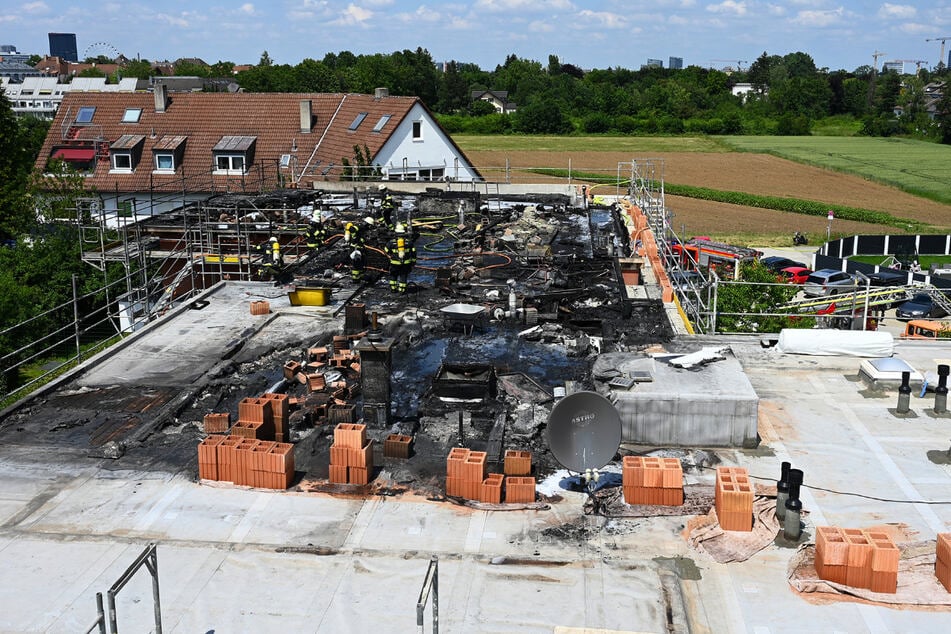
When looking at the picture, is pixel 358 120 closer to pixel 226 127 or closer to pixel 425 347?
pixel 226 127

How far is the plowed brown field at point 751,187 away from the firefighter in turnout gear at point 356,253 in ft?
96.1

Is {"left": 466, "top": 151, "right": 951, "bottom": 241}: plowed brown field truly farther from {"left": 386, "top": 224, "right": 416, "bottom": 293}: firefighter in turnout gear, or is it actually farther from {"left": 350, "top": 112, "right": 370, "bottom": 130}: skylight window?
{"left": 386, "top": 224, "right": 416, "bottom": 293}: firefighter in turnout gear

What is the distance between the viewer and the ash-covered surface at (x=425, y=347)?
56.1 feet

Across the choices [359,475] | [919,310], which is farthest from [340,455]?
[919,310]

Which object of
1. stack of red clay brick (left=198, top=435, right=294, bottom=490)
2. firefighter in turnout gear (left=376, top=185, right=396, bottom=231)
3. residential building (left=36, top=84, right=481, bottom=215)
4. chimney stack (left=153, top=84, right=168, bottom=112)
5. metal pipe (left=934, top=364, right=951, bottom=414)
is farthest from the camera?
chimney stack (left=153, top=84, right=168, bottom=112)

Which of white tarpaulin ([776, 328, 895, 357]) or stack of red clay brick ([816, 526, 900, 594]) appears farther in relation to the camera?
white tarpaulin ([776, 328, 895, 357])

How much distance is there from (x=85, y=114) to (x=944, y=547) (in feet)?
181

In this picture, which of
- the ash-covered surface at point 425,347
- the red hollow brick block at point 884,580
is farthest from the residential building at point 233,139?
the red hollow brick block at point 884,580

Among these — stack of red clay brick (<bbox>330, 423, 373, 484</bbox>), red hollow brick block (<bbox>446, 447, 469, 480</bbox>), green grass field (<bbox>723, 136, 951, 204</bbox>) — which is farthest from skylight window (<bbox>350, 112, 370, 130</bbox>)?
green grass field (<bbox>723, 136, 951, 204</bbox>)

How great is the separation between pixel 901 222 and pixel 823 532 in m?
68.4

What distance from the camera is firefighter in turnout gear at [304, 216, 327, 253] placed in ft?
104

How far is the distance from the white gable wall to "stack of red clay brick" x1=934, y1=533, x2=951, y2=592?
138 feet

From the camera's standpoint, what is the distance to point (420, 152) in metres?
55.0

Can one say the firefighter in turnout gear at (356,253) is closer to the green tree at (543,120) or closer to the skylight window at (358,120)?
the skylight window at (358,120)
